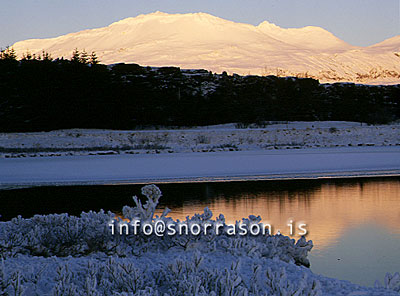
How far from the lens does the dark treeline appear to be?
115 feet

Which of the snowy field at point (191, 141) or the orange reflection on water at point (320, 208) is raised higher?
the snowy field at point (191, 141)

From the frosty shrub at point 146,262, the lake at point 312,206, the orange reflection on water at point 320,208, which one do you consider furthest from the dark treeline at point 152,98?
the frosty shrub at point 146,262

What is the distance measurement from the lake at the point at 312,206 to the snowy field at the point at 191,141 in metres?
12.2

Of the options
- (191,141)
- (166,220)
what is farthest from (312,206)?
(191,141)

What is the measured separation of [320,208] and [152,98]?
94.1 feet

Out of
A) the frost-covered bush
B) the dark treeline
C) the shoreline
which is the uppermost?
the dark treeline

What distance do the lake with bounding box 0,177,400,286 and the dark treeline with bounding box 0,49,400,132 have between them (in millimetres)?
21873

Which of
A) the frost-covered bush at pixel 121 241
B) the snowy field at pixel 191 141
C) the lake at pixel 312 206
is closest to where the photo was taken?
the frost-covered bush at pixel 121 241

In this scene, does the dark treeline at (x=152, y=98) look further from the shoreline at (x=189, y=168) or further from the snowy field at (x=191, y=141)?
the shoreline at (x=189, y=168)

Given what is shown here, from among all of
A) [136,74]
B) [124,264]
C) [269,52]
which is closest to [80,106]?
[136,74]

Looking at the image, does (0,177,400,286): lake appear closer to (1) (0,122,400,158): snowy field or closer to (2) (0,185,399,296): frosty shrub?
(2) (0,185,399,296): frosty shrub

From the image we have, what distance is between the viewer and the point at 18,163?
21.2 meters

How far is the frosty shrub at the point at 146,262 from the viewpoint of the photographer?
14.4 ft

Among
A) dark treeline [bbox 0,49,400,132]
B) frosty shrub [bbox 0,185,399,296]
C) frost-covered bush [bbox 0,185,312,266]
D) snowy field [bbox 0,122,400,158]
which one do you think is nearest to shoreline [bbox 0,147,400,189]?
snowy field [bbox 0,122,400,158]
